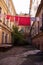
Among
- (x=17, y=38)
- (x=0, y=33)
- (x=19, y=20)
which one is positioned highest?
(x=19, y=20)

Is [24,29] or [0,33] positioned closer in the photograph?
[0,33]

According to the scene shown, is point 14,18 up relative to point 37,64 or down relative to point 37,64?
up

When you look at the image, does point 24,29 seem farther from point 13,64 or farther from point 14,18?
→ point 13,64

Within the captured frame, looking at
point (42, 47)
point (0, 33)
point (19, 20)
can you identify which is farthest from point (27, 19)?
point (0, 33)

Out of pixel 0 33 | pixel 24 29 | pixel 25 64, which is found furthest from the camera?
pixel 24 29

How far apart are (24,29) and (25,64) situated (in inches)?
1535

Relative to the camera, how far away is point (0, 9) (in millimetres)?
23594

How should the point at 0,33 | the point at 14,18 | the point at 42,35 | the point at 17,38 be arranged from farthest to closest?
the point at 17,38, the point at 0,33, the point at 42,35, the point at 14,18

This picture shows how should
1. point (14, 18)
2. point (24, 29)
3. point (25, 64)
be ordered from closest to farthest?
point (25, 64) → point (14, 18) → point (24, 29)

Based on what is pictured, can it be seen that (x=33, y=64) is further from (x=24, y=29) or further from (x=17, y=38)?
(x=24, y=29)

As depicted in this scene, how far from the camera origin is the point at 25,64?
8992mm

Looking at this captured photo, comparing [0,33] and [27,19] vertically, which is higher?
[27,19]

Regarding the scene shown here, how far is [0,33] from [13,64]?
13.9m

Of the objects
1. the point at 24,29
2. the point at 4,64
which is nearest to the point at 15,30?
the point at 24,29
